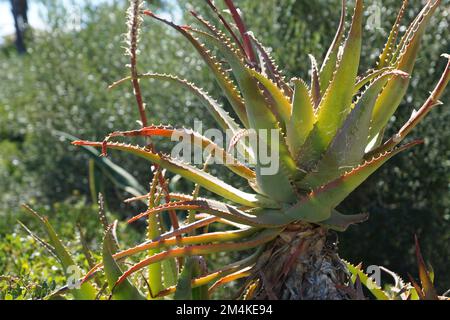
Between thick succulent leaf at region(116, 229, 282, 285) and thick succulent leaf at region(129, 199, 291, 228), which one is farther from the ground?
thick succulent leaf at region(129, 199, 291, 228)

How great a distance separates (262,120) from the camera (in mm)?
1932

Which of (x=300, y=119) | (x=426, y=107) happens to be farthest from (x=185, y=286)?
(x=426, y=107)

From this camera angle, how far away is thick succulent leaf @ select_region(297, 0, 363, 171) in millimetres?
1898

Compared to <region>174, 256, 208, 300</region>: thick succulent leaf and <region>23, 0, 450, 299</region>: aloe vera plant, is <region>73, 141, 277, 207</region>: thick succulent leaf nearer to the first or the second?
<region>23, 0, 450, 299</region>: aloe vera plant

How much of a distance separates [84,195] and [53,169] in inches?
18.8

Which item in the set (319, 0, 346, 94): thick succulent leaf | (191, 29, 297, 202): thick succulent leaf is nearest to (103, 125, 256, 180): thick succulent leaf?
(191, 29, 297, 202): thick succulent leaf

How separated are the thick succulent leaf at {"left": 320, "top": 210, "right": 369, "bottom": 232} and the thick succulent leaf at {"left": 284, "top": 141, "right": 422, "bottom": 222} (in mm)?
22

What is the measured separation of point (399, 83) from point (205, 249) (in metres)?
0.69

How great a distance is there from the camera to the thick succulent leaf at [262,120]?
74.9 inches

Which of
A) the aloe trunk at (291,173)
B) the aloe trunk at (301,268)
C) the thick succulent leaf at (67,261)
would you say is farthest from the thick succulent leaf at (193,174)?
the thick succulent leaf at (67,261)

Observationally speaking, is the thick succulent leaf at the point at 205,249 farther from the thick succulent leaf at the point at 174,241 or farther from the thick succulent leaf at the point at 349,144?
the thick succulent leaf at the point at 349,144

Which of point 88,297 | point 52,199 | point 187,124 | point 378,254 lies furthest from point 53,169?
point 88,297

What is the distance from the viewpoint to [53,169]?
826cm

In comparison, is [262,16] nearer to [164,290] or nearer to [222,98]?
[222,98]
